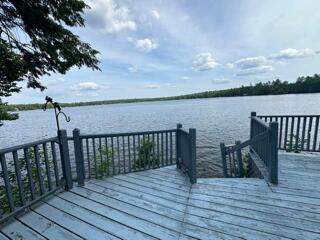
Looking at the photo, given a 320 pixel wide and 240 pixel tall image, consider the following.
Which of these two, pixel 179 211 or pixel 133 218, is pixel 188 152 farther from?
pixel 133 218

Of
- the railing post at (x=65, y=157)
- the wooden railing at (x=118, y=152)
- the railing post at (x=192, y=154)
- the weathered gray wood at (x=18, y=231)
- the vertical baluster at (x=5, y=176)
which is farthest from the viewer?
the wooden railing at (x=118, y=152)

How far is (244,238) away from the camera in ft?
6.03

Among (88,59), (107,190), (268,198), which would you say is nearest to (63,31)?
(88,59)

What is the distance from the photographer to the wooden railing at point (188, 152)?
3.12 m

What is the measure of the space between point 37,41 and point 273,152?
452 cm

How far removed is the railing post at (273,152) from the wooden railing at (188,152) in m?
1.24

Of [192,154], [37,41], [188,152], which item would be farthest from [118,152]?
[37,41]

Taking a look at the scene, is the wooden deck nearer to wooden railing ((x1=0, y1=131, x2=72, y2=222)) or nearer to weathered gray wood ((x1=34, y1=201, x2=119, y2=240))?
weathered gray wood ((x1=34, y1=201, x2=119, y2=240))

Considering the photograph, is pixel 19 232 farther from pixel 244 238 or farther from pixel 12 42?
pixel 12 42

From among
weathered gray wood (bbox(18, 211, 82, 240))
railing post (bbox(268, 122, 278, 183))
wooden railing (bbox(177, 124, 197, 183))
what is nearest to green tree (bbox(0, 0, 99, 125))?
weathered gray wood (bbox(18, 211, 82, 240))

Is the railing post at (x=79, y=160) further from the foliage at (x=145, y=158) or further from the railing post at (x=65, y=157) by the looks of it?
the foliage at (x=145, y=158)

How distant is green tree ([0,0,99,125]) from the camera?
2936 mm

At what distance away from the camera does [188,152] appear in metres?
3.28

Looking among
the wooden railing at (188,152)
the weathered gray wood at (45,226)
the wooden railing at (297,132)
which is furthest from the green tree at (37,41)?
the wooden railing at (297,132)
